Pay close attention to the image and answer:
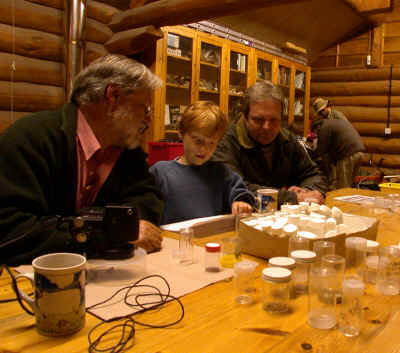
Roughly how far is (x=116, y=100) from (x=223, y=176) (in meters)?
0.85

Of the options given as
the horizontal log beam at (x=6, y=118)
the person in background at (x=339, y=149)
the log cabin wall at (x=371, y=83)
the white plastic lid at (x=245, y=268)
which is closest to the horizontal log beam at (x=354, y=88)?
the log cabin wall at (x=371, y=83)

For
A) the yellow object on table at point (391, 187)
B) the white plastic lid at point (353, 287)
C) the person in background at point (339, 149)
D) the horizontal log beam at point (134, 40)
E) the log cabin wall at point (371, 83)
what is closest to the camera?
the white plastic lid at point (353, 287)

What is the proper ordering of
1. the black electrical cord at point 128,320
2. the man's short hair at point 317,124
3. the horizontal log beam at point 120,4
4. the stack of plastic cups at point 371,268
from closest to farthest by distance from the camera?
the black electrical cord at point 128,320
the stack of plastic cups at point 371,268
the horizontal log beam at point 120,4
the man's short hair at point 317,124

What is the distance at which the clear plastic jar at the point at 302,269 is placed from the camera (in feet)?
3.34

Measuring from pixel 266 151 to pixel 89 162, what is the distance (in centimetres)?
135

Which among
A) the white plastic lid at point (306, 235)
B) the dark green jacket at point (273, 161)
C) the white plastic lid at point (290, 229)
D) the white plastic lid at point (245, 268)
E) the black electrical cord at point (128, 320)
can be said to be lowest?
the black electrical cord at point (128, 320)

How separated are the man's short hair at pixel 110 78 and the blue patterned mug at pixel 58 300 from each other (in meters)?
0.82

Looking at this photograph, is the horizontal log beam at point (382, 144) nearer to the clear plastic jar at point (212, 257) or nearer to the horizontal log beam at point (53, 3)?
the horizontal log beam at point (53, 3)

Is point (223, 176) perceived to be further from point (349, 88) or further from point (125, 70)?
point (349, 88)

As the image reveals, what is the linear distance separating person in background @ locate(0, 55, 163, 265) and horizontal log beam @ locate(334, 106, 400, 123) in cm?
652

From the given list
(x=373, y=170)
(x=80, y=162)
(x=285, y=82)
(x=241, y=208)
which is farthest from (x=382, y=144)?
(x=80, y=162)

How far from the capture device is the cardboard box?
1.22 m

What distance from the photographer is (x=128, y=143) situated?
61.8 inches

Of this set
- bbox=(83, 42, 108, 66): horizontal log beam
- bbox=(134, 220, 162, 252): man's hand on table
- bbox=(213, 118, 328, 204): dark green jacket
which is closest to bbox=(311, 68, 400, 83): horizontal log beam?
bbox=(83, 42, 108, 66): horizontal log beam
